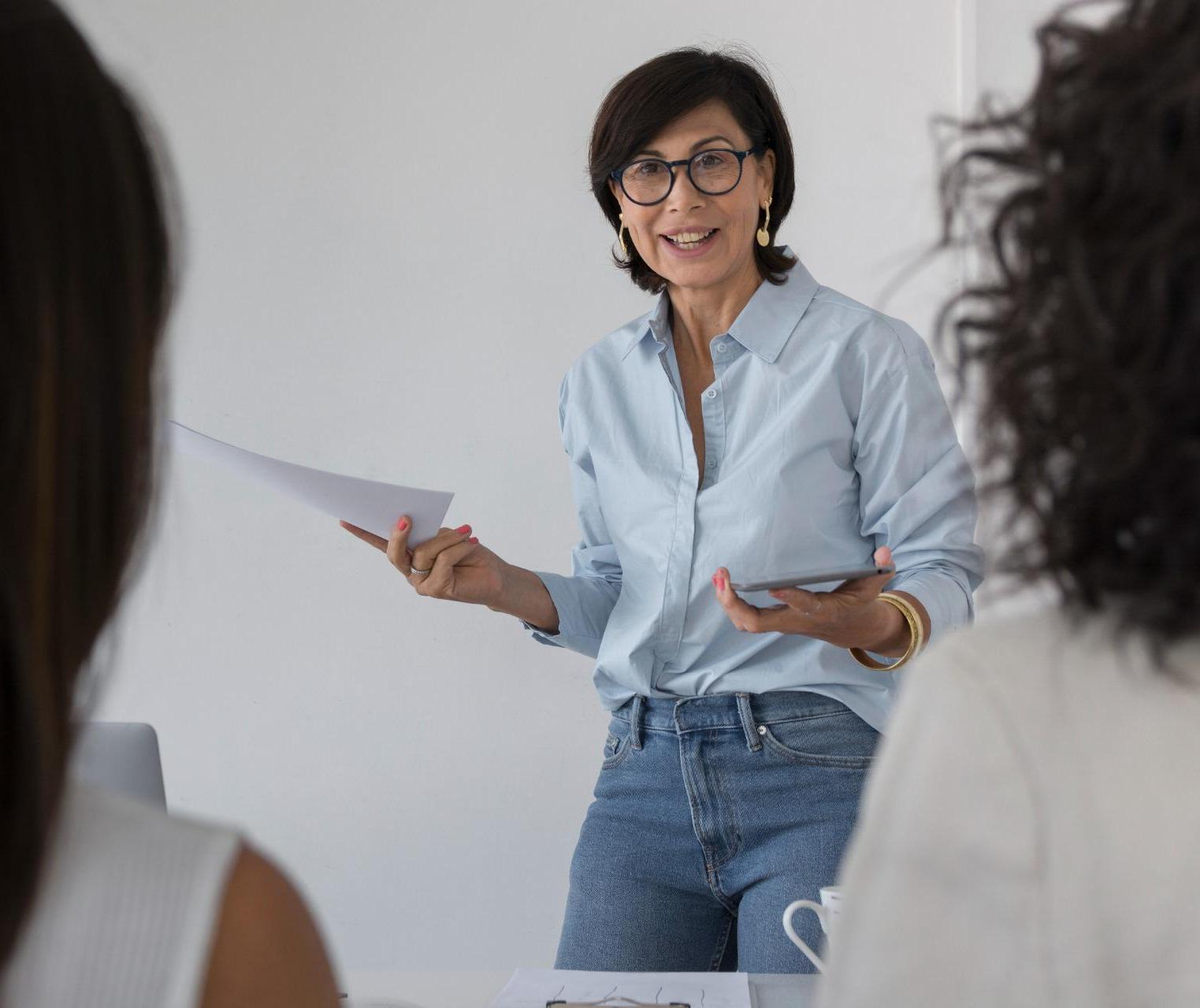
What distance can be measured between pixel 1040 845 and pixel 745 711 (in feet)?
4.08

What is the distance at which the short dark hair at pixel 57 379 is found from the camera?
55 centimetres

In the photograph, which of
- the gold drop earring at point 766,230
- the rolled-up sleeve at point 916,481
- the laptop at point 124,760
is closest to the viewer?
the laptop at point 124,760

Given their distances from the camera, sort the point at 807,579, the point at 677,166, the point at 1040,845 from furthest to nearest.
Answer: the point at 677,166
the point at 807,579
the point at 1040,845

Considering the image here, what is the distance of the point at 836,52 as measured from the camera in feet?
9.52

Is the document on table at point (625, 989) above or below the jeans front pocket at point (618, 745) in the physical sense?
below

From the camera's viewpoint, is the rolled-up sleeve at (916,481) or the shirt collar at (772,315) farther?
the shirt collar at (772,315)

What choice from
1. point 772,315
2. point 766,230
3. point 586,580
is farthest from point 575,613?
point 766,230

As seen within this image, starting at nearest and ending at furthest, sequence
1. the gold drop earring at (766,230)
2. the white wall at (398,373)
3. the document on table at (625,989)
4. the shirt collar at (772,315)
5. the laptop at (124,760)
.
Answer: the document on table at (625,989) → the laptop at (124,760) → the shirt collar at (772,315) → the gold drop earring at (766,230) → the white wall at (398,373)

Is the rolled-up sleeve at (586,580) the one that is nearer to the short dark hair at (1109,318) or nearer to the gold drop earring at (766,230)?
the gold drop earring at (766,230)

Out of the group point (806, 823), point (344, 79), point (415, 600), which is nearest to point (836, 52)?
point (344, 79)

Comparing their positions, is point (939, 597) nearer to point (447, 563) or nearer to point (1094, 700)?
point (447, 563)

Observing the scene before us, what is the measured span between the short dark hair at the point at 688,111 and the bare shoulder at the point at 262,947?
1565 mm

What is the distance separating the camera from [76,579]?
59 centimetres

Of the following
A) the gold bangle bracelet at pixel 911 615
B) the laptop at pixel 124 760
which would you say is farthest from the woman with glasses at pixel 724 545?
the laptop at pixel 124 760
